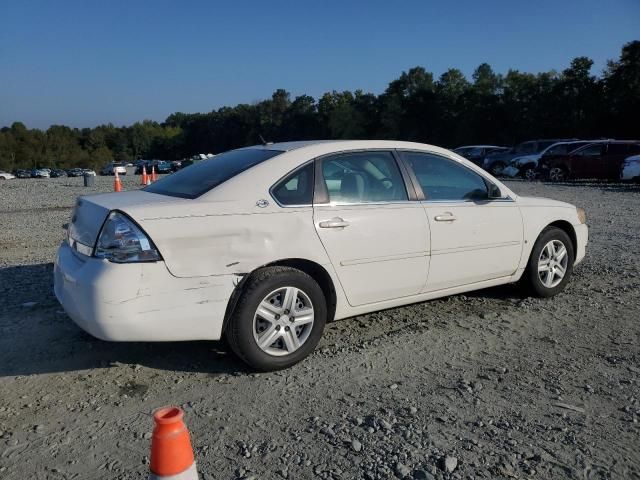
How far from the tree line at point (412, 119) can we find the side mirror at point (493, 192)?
16.7ft

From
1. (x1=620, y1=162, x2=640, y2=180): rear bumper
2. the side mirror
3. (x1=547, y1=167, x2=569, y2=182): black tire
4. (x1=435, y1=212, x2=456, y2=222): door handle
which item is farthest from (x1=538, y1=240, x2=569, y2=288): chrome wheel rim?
(x1=547, y1=167, x2=569, y2=182): black tire

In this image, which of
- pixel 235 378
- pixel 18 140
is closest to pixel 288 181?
pixel 235 378

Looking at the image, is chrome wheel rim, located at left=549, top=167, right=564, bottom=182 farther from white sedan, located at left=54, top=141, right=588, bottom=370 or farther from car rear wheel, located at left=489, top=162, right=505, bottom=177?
white sedan, located at left=54, top=141, right=588, bottom=370

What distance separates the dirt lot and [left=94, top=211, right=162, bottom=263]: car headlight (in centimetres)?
85

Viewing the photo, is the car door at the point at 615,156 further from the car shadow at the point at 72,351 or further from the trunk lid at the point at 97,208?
the trunk lid at the point at 97,208

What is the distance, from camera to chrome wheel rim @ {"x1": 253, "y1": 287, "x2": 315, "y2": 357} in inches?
143

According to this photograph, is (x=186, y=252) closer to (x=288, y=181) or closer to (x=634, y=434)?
(x=288, y=181)

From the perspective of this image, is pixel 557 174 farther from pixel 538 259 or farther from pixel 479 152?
pixel 538 259

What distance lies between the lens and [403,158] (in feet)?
14.7

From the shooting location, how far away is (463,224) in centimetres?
455

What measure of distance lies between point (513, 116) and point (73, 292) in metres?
55.5

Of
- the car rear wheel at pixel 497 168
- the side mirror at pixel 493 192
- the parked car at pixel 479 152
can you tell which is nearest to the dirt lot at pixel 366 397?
the side mirror at pixel 493 192

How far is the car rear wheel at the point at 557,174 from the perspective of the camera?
856 inches

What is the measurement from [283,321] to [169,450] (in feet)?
6.08
